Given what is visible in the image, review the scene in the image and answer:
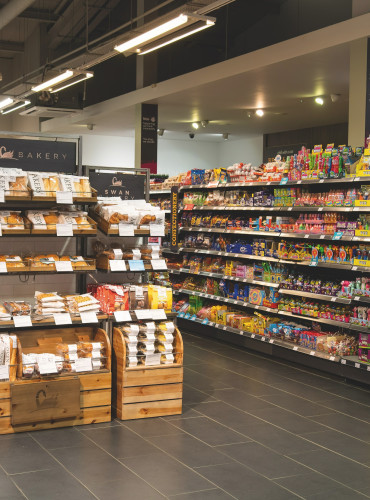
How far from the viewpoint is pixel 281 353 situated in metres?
8.53

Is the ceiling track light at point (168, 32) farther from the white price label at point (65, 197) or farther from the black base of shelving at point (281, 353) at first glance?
the black base of shelving at point (281, 353)

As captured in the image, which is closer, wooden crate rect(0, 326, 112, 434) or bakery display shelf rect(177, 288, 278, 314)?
wooden crate rect(0, 326, 112, 434)

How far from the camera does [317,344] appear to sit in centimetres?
778

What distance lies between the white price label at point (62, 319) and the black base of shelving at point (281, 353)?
331 cm

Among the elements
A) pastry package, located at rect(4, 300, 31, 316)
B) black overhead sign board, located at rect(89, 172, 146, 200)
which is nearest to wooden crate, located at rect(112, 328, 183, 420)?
pastry package, located at rect(4, 300, 31, 316)

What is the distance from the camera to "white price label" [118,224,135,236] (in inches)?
234

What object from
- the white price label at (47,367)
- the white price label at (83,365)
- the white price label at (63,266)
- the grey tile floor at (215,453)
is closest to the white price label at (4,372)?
the white price label at (47,367)

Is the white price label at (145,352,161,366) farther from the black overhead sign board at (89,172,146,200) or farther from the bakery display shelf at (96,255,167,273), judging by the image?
the black overhead sign board at (89,172,146,200)

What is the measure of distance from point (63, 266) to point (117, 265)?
479 mm

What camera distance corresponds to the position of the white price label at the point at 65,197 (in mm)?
5656

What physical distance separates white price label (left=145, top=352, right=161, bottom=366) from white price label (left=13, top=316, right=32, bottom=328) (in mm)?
1053

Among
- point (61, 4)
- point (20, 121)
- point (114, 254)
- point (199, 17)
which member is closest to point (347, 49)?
point (199, 17)

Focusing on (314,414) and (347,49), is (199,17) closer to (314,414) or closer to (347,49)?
(347,49)

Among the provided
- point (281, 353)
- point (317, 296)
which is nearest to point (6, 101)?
point (281, 353)
